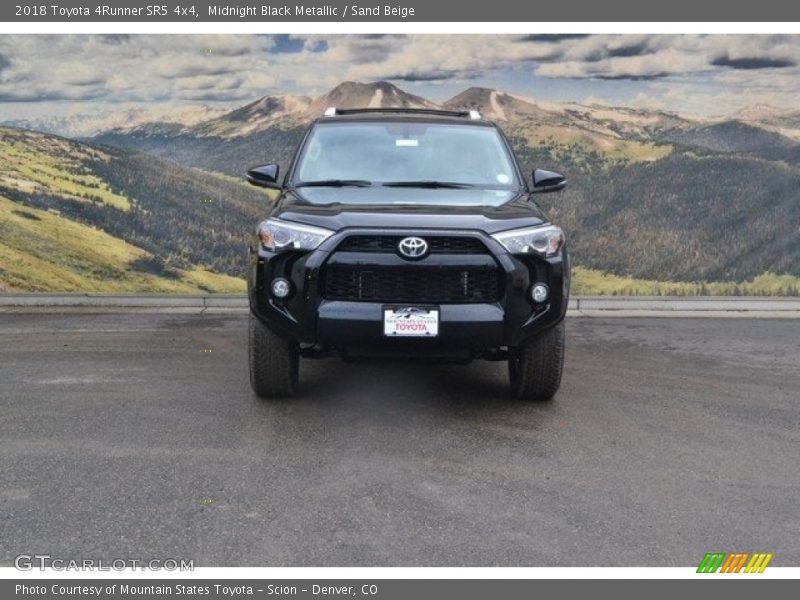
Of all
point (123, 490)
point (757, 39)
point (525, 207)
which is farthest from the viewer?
point (757, 39)

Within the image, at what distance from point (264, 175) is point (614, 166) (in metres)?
5.40

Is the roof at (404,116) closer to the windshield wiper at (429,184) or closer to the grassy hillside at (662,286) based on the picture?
the windshield wiper at (429,184)

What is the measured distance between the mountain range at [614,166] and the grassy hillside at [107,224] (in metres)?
0.04

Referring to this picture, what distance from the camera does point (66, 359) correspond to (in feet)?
24.2

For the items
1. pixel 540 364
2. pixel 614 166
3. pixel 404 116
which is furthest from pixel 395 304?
pixel 614 166

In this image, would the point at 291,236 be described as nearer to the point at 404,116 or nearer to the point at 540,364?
the point at 540,364

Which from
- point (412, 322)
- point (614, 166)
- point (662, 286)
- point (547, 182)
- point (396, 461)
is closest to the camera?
point (396, 461)

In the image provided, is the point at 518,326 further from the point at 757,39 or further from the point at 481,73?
the point at 757,39

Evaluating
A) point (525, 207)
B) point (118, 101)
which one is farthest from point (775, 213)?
point (118, 101)

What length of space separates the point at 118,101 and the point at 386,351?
264 inches

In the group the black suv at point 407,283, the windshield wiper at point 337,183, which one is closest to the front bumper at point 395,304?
the black suv at point 407,283

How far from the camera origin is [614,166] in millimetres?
10656

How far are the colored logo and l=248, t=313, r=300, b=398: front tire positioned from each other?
9.64ft

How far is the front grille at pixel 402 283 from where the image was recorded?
5.23 meters
